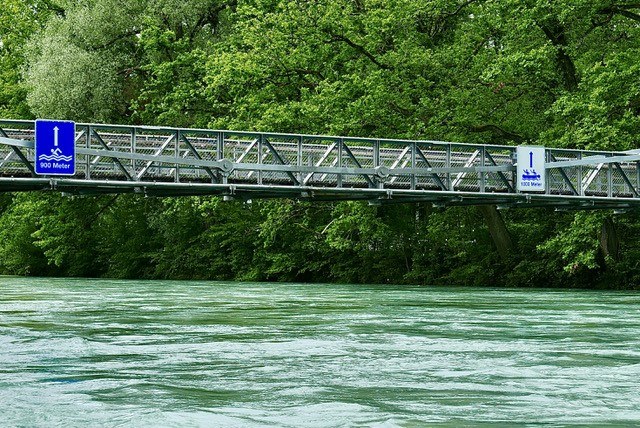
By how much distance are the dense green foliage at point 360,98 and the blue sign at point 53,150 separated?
14.2 m

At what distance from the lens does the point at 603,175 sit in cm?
4016

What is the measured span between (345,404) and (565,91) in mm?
30870

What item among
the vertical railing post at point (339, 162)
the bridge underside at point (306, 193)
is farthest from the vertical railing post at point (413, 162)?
the vertical railing post at point (339, 162)

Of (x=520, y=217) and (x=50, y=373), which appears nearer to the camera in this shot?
(x=50, y=373)

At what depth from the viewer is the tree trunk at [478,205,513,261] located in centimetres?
4538

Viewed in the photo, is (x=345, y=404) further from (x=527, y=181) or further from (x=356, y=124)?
(x=356, y=124)

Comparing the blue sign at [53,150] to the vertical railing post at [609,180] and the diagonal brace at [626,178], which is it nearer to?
the vertical railing post at [609,180]

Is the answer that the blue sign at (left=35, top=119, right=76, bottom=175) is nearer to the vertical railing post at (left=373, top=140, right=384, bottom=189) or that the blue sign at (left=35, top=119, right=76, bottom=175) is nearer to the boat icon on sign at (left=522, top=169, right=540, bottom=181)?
the vertical railing post at (left=373, top=140, right=384, bottom=189)

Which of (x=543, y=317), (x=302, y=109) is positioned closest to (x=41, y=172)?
(x=543, y=317)

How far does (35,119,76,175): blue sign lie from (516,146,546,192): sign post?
42.9 ft

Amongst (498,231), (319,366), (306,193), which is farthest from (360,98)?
(319,366)

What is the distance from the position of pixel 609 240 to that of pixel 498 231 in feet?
15.3

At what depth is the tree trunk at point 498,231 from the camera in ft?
149

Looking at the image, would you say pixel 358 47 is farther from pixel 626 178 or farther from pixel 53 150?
pixel 53 150
